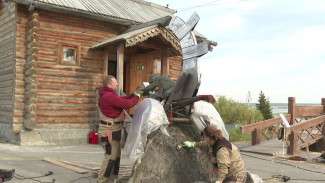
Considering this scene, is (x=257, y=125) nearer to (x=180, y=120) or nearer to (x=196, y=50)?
(x=180, y=120)

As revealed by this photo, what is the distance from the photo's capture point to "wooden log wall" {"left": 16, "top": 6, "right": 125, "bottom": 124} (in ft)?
33.6

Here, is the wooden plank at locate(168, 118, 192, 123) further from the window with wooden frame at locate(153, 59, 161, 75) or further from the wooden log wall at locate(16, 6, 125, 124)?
the window with wooden frame at locate(153, 59, 161, 75)

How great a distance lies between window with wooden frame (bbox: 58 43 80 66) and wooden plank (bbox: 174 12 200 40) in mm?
6307

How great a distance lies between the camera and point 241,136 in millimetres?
14523

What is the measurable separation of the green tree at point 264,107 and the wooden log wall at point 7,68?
52.8ft

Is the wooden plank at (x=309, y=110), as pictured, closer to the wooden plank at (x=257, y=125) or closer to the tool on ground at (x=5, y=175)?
the wooden plank at (x=257, y=125)

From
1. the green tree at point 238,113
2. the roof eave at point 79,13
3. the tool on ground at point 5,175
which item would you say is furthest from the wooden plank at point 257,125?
the tool on ground at point 5,175

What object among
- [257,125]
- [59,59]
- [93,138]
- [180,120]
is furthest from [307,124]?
[59,59]

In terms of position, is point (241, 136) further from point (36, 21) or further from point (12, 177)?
point (12, 177)

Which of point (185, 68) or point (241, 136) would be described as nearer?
point (185, 68)

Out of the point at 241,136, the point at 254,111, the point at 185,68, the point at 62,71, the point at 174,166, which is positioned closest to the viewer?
the point at 174,166

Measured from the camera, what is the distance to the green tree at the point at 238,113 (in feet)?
61.5

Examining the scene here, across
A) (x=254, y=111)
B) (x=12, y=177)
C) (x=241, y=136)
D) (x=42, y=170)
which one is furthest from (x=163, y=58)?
(x=254, y=111)

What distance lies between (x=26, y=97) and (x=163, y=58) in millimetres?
5120
